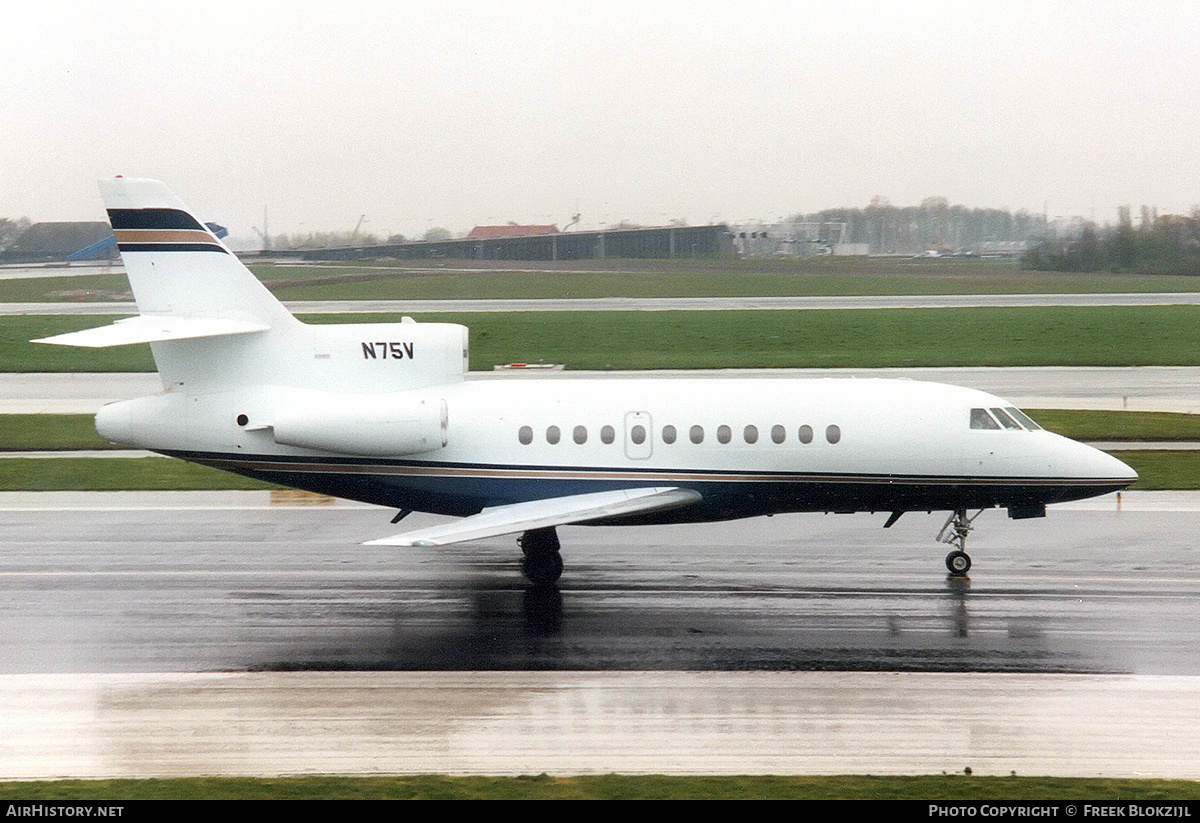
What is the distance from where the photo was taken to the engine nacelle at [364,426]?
17.8m

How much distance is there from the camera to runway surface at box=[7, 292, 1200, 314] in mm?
59375

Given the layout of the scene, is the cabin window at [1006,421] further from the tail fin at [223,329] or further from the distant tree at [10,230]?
the distant tree at [10,230]

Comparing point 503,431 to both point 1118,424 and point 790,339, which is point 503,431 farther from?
point 790,339

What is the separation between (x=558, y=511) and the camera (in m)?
17.2

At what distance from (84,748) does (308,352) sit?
7.77 metres

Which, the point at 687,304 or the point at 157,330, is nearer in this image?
the point at 157,330

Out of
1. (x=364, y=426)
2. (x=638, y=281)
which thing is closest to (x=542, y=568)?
(x=364, y=426)

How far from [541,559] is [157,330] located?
6.82 meters

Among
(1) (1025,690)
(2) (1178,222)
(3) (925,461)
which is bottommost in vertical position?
(1) (1025,690)

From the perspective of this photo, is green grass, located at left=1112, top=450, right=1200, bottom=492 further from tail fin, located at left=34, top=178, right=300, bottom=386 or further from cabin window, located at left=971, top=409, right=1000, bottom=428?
tail fin, located at left=34, top=178, right=300, bottom=386

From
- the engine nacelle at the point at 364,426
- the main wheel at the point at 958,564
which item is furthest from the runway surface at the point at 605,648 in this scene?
the engine nacelle at the point at 364,426
